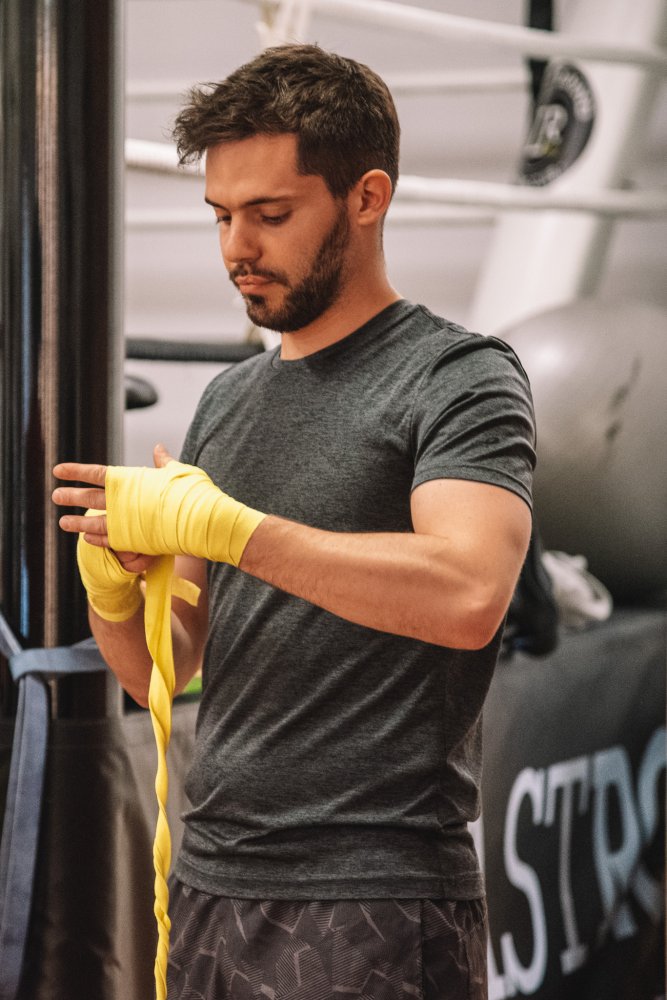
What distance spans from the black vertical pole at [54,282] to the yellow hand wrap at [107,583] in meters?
0.23

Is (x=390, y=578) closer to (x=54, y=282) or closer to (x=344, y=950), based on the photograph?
(x=344, y=950)

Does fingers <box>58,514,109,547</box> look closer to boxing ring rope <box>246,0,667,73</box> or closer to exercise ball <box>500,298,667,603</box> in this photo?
boxing ring rope <box>246,0,667,73</box>

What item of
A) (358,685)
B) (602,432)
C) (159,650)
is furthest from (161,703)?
(602,432)

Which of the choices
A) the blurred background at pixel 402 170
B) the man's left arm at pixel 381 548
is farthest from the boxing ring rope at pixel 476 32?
the man's left arm at pixel 381 548

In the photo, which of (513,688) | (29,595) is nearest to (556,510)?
(513,688)

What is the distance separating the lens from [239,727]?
97 centimetres

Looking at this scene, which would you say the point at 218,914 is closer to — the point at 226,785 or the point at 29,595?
the point at 226,785

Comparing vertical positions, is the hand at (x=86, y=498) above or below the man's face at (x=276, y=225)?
below

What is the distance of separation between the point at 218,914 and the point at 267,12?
1.40 meters

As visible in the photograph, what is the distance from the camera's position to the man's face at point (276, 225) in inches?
37.2

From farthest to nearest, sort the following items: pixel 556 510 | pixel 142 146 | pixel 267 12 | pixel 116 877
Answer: pixel 556 510 → pixel 267 12 → pixel 142 146 → pixel 116 877

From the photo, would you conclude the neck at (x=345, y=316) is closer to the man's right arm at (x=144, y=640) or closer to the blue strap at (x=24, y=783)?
the man's right arm at (x=144, y=640)

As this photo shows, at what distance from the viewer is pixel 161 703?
947 millimetres

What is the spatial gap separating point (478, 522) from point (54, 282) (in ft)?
2.00
